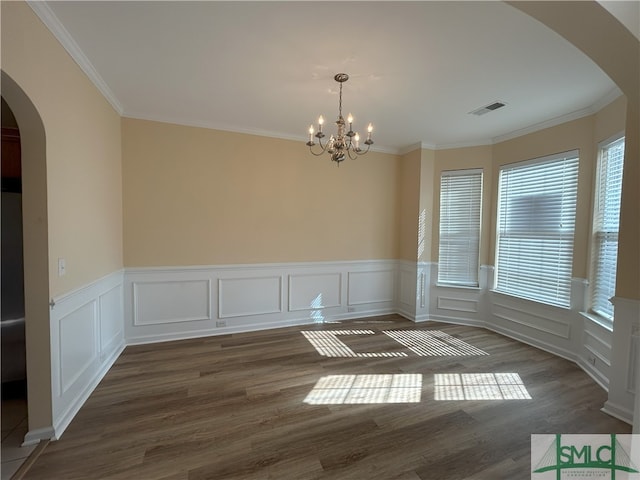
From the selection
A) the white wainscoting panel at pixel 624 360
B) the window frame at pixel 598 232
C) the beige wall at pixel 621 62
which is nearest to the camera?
the beige wall at pixel 621 62

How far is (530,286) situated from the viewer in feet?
13.1

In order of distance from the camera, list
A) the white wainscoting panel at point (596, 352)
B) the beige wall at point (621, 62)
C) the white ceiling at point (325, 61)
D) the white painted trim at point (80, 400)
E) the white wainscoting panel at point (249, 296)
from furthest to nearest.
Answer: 1. the white wainscoting panel at point (249, 296)
2. the white wainscoting panel at point (596, 352)
3. the white painted trim at point (80, 400)
4. the white ceiling at point (325, 61)
5. the beige wall at point (621, 62)

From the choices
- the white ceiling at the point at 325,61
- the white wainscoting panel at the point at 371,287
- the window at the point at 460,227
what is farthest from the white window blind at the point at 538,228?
the white wainscoting panel at the point at 371,287

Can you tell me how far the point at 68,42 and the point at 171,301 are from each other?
2.82m

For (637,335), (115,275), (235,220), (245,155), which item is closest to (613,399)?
(637,335)

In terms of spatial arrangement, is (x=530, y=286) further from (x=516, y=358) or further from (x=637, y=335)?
(x=637, y=335)

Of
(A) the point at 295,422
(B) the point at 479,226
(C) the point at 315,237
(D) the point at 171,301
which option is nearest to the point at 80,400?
(D) the point at 171,301

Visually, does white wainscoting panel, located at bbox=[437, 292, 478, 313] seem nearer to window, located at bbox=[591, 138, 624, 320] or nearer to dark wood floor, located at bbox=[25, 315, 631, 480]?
dark wood floor, located at bbox=[25, 315, 631, 480]

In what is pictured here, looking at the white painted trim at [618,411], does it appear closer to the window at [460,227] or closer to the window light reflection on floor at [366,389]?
the window light reflection on floor at [366,389]

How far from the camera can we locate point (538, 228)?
387cm

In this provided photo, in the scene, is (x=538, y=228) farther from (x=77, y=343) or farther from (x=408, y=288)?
(x=77, y=343)

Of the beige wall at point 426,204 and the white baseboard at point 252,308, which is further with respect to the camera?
the beige wall at point 426,204

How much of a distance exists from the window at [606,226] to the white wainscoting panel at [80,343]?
489 centimetres

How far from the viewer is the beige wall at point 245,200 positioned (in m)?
3.71
